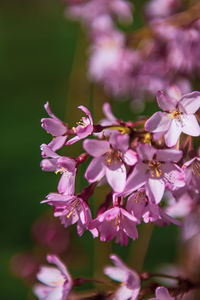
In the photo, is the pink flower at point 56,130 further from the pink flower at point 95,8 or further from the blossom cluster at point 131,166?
the pink flower at point 95,8

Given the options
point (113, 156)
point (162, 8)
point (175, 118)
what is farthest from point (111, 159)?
point (162, 8)

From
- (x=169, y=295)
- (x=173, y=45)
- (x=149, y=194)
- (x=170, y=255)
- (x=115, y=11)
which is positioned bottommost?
(x=170, y=255)

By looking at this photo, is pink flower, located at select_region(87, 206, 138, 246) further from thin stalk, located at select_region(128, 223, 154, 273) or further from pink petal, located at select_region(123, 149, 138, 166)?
thin stalk, located at select_region(128, 223, 154, 273)

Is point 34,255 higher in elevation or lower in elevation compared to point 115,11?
lower

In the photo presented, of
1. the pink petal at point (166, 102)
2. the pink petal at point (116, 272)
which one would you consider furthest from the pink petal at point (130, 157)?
the pink petal at point (116, 272)

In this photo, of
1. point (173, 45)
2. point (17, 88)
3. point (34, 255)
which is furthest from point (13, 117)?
point (173, 45)

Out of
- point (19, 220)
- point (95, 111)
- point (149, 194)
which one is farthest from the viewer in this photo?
point (19, 220)

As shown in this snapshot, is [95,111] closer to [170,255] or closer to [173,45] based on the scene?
[173,45]
